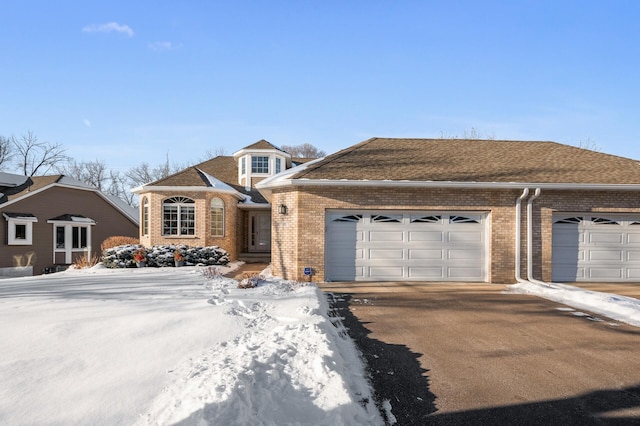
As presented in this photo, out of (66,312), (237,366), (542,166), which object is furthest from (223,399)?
(542,166)

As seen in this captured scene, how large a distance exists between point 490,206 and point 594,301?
12.3 feet

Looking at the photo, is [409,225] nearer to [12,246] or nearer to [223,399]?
[223,399]

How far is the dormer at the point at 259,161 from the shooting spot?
68.0 feet

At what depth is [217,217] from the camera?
17.4 m

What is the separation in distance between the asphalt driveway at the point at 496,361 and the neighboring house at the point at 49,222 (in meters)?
20.3

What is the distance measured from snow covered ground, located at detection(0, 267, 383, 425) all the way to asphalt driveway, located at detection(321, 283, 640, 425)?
0.61m

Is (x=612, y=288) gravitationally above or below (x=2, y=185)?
below

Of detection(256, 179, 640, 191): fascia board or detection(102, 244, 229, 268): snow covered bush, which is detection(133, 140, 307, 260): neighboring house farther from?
detection(256, 179, 640, 191): fascia board

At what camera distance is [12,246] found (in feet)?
64.6

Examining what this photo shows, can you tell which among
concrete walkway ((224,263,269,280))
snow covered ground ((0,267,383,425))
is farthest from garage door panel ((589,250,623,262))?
concrete walkway ((224,263,269,280))

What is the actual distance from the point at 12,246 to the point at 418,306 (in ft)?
71.4

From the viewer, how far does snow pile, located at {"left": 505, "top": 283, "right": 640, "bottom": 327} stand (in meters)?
7.07

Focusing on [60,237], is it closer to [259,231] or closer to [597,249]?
[259,231]

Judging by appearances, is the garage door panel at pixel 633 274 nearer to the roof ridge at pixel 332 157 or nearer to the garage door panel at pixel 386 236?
the garage door panel at pixel 386 236
